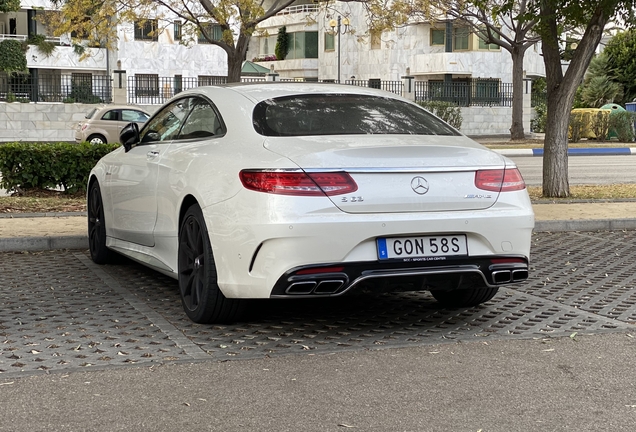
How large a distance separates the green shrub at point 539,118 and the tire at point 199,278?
4411 centimetres

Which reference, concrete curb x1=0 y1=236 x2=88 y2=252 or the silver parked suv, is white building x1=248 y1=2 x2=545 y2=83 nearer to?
the silver parked suv

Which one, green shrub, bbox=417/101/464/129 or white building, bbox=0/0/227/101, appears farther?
white building, bbox=0/0/227/101

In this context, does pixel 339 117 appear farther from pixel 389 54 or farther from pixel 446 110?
pixel 389 54

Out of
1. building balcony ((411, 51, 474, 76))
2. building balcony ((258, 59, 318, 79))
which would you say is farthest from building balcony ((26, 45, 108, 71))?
building balcony ((411, 51, 474, 76))

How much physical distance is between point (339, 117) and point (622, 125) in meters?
36.8

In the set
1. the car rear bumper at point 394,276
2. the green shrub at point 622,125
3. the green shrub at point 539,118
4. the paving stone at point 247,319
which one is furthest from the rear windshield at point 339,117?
the green shrub at point 539,118

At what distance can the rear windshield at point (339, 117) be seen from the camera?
598cm

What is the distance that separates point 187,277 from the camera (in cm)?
618

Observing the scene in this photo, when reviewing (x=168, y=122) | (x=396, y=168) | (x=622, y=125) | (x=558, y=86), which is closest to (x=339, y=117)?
(x=396, y=168)

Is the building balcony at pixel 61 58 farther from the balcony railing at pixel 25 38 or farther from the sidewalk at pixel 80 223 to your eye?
the sidewalk at pixel 80 223

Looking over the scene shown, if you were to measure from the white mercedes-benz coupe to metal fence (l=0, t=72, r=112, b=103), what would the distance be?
105 feet

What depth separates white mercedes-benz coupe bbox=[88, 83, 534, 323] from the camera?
5.32 m

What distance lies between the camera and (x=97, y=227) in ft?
27.5

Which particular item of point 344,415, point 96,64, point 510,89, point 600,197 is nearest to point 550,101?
point 600,197
